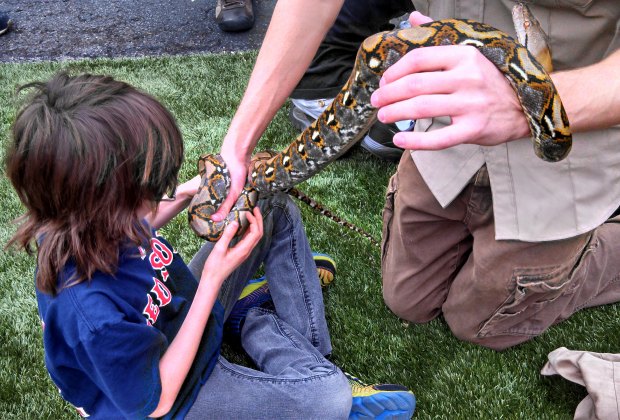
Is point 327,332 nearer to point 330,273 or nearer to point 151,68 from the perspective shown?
point 330,273

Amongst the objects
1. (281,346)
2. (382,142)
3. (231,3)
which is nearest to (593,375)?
(281,346)

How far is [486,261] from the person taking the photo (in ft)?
7.51

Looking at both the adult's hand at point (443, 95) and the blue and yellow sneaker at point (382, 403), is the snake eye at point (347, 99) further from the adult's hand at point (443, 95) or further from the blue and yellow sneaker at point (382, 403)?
the blue and yellow sneaker at point (382, 403)

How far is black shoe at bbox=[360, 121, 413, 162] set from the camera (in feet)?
11.8

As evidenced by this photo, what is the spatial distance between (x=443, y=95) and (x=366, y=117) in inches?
31.2

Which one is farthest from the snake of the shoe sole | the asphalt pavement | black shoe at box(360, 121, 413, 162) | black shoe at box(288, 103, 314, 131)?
the asphalt pavement

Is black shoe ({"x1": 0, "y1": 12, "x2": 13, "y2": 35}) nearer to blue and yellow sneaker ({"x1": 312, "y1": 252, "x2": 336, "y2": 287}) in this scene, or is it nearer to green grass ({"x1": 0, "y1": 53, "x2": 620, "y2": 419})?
green grass ({"x1": 0, "y1": 53, "x2": 620, "y2": 419})

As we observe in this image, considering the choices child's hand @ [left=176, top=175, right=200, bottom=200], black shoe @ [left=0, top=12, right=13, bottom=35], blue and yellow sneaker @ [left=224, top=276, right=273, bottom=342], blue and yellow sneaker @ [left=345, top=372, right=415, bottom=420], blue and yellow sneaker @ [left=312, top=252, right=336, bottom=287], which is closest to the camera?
blue and yellow sneaker @ [left=345, top=372, right=415, bottom=420]

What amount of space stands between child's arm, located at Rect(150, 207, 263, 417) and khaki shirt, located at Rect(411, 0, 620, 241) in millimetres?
842

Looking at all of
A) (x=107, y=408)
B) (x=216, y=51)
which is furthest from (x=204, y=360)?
(x=216, y=51)

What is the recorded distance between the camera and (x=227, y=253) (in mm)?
Result: 2113

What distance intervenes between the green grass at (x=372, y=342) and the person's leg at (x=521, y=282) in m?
0.09

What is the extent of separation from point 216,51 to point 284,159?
127 inches

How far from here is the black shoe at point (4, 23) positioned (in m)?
5.91
